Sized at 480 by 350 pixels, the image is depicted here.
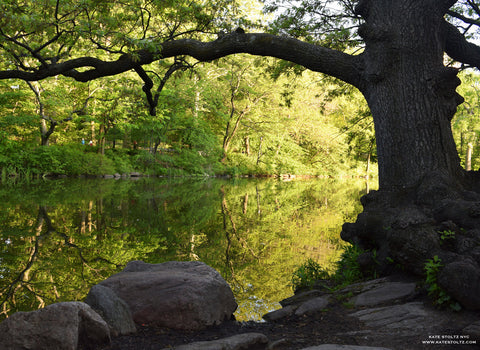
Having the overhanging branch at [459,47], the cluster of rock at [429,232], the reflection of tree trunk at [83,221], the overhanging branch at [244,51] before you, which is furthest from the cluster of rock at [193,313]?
the overhanging branch at [459,47]

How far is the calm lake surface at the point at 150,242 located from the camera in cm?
486

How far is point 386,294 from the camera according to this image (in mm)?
3955

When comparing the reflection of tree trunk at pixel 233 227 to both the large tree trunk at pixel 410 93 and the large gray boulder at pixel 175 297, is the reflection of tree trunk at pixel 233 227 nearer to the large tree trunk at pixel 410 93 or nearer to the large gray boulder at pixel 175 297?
the large gray boulder at pixel 175 297

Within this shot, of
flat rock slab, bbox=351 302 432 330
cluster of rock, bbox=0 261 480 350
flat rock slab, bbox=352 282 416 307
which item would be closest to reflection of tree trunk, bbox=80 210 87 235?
cluster of rock, bbox=0 261 480 350

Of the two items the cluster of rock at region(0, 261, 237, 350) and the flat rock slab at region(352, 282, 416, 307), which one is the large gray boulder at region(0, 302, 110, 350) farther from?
the flat rock slab at region(352, 282, 416, 307)

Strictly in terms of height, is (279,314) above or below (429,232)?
below

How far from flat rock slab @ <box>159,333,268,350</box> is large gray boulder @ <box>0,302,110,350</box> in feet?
2.34

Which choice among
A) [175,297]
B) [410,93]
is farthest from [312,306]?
[410,93]

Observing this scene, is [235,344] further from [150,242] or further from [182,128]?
[182,128]

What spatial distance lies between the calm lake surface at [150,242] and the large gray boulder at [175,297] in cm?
56

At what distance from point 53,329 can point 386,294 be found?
331cm

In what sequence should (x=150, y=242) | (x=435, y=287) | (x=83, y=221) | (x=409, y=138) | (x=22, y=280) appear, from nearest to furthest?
(x=435, y=287) < (x=22, y=280) < (x=409, y=138) < (x=150, y=242) < (x=83, y=221)

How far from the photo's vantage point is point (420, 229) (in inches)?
155

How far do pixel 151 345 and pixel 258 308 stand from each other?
1785 millimetres
